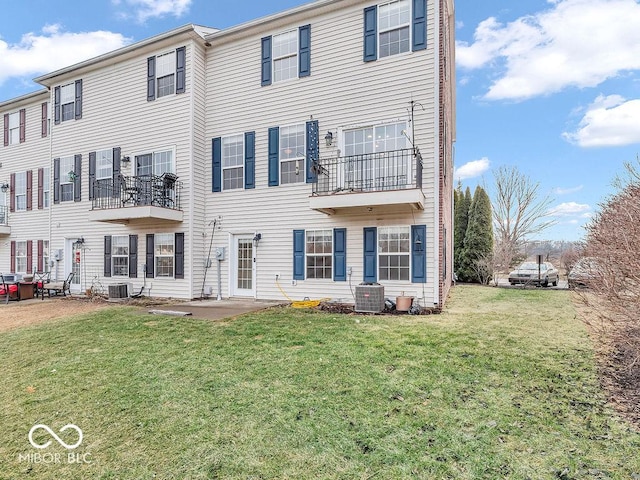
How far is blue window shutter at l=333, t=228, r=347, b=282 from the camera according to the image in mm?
10578

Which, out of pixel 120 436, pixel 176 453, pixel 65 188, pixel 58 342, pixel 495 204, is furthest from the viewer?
pixel 495 204

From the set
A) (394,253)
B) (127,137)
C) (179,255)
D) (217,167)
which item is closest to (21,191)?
(127,137)

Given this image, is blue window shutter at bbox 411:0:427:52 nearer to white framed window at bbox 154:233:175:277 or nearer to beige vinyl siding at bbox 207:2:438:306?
beige vinyl siding at bbox 207:2:438:306

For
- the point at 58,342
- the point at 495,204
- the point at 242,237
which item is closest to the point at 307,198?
the point at 242,237

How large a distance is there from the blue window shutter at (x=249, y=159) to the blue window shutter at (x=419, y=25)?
18.7 ft

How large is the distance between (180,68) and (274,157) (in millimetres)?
4889

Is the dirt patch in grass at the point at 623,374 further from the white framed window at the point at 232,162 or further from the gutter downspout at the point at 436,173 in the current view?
the white framed window at the point at 232,162

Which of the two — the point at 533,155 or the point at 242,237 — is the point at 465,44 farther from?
the point at 242,237

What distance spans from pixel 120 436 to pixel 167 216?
9.36m

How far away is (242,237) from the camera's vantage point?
12.3 metres

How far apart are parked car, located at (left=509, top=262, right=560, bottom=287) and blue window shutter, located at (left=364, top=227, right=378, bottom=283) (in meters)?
12.3

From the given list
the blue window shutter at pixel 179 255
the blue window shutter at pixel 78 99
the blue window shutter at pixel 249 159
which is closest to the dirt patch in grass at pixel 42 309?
the blue window shutter at pixel 179 255

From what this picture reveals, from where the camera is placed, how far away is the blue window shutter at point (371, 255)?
10203 mm

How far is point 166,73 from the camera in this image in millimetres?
12945
